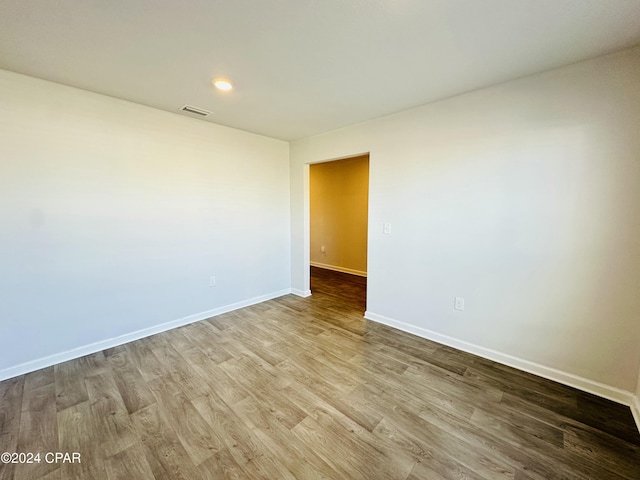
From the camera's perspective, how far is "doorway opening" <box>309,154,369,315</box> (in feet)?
17.5

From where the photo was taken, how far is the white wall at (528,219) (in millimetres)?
1800

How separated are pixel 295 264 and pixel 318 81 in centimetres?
270

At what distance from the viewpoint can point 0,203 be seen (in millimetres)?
2023

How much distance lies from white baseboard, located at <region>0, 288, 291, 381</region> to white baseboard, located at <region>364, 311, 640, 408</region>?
2196mm

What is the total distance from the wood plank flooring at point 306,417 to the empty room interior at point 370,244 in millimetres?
16

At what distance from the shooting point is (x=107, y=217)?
2494mm

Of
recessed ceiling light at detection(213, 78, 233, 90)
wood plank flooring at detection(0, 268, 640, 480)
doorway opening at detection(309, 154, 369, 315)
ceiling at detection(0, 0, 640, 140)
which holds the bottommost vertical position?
wood plank flooring at detection(0, 268, 640, 480)

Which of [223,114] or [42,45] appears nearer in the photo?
[42,45]

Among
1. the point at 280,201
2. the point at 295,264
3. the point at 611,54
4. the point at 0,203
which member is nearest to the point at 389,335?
the point at 295,264

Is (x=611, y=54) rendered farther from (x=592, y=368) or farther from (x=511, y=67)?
(x=592, y=368)

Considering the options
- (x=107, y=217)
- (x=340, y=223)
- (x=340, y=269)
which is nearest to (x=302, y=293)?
(x=340, y=269)

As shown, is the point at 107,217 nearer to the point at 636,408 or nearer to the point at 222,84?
the point at 222,84

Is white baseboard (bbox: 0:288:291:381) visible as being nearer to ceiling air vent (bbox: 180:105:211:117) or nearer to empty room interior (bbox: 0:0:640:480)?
empty room interior (bbox: 0:0:640:480)

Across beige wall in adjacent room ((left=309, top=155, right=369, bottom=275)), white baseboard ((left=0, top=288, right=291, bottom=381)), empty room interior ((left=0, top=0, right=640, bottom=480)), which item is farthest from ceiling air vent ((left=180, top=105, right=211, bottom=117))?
beige wall in adjacent room ((left=309, top=155, right=369, bottom=275))
